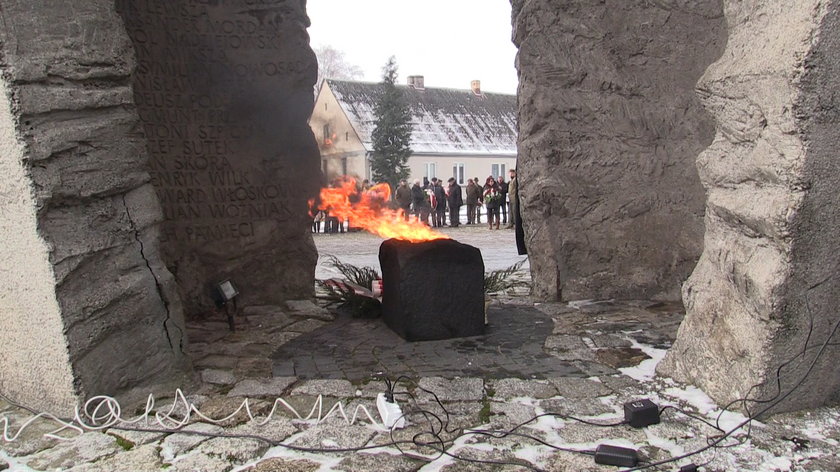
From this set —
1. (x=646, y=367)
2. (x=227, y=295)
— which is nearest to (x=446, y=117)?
(x=227, y=295)

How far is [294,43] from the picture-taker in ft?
21.1

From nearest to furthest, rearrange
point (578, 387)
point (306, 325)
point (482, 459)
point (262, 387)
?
point (482, 459) < point (578, 387) < point (262, 387) < point (306, 325)

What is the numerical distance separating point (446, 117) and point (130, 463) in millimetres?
28906

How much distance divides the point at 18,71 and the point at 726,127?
3462 millimetres

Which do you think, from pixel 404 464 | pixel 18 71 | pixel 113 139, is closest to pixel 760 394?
pixel 404 464

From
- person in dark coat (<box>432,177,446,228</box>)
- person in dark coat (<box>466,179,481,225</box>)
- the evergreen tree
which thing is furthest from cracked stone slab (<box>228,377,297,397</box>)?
the evergreen tree

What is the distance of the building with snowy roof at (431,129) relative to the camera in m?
27.2

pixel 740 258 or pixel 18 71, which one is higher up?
pixel 18 71

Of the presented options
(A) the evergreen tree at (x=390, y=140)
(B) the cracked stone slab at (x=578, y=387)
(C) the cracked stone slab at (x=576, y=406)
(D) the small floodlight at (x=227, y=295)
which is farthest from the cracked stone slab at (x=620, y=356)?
(A) the evergreen tree at (x=390, y=140)

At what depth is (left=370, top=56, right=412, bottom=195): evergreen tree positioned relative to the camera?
25172 millimetres

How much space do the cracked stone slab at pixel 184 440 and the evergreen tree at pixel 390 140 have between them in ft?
71.8

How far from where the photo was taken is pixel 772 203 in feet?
9.97

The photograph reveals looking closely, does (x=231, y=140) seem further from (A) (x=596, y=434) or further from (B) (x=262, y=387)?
(A) (x=596, y=434)

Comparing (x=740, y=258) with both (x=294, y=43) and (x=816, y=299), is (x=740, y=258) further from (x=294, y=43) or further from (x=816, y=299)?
(x=294, y=43)
